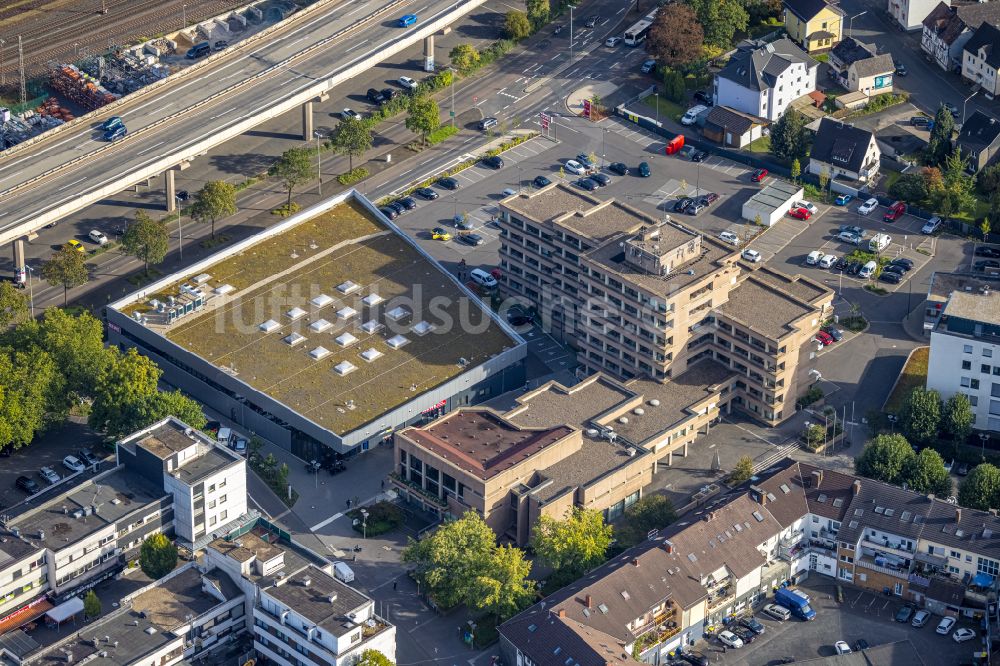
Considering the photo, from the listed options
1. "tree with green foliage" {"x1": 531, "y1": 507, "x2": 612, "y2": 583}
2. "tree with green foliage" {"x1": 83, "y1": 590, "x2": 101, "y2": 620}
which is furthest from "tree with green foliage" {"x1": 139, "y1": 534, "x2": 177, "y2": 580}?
"tree with green foliage" {"x1": 531, "y1": 507, "x2": 612, "y2": 583}

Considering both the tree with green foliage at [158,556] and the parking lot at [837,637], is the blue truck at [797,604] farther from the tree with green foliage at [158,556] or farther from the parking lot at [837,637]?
the tree with green foliage at [158,556]

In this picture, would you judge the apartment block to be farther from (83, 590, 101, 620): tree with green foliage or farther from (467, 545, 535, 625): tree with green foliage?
(83, 590, 101, 620): tree with green foliage

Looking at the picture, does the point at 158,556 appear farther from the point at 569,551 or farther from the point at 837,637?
the point at 837,637

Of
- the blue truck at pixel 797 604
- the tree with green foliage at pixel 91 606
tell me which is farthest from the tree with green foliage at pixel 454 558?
the tree with green foliage at pixel 91 606

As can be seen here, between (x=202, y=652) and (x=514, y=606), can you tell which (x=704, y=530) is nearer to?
(x=514, y=606)

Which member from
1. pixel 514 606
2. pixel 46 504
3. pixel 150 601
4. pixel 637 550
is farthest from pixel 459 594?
pixel 46 504

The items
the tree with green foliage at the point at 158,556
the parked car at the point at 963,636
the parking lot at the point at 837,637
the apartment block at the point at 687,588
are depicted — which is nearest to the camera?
the apartment block at the point at 687,588
